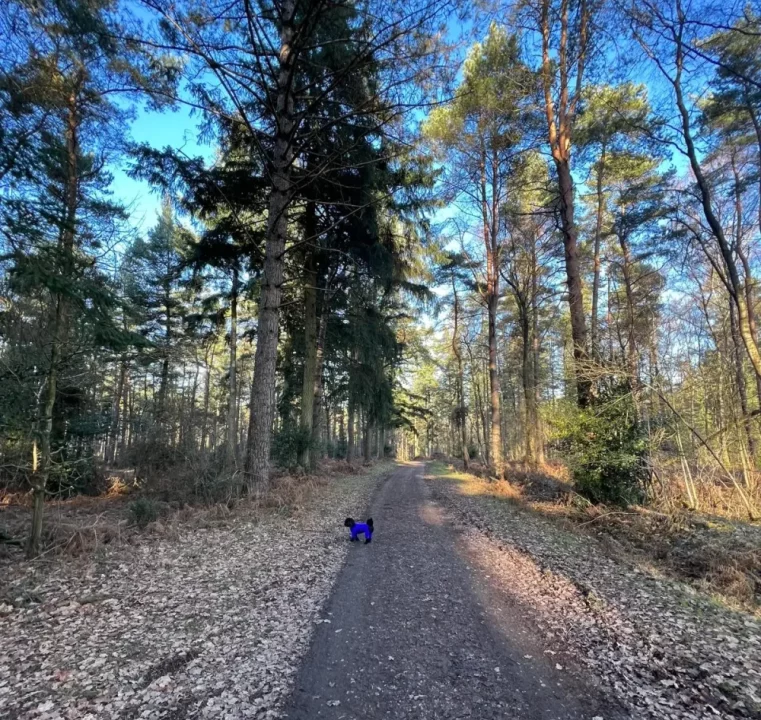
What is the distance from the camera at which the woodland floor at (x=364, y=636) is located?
2.58 metres

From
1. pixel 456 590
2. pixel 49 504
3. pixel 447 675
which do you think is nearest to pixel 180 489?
pixel 49 504

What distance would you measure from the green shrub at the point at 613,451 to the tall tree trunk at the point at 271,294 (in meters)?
6.75

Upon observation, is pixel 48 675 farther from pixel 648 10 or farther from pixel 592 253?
pixel 592 253

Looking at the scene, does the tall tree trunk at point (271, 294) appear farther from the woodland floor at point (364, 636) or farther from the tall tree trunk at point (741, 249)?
the tall tree trunk at point (741, 249)

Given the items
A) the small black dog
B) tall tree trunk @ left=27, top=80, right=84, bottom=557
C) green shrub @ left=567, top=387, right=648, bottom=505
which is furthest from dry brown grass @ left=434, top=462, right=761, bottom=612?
tall tree trunk @ left=27, top=80, right=84, bottom=557

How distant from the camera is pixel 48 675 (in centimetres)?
283

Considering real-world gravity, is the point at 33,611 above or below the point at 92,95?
below

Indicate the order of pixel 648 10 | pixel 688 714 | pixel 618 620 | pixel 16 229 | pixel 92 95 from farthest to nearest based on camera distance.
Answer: pixel 648 10
pixel 92 95
pixel 16 229
pixel 618 620
pixel 688 714

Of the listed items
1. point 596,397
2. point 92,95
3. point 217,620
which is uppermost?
point 92,95

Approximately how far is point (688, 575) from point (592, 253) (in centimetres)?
1398

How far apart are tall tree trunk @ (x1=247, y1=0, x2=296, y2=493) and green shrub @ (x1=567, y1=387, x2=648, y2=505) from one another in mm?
6750

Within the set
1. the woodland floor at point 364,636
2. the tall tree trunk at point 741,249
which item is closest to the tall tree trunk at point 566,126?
the woodland floor at point 364,636

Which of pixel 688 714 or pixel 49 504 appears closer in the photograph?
pixel 688 714

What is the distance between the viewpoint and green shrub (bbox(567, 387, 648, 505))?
7.55m
